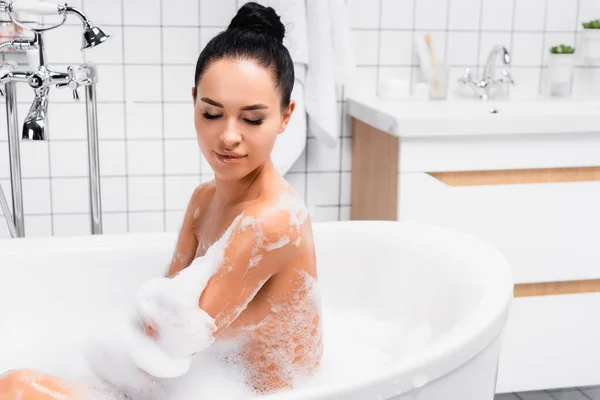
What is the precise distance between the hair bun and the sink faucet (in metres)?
1.68

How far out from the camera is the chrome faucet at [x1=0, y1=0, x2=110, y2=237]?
1.85 meters

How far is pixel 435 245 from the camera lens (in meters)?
2.00

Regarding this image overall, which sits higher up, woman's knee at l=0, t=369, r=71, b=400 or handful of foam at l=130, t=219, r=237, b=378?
handful of foam at l=130, t=219, r=237, b=378

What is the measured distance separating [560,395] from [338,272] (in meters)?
1.16

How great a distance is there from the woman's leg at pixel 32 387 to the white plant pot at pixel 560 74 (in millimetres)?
2327

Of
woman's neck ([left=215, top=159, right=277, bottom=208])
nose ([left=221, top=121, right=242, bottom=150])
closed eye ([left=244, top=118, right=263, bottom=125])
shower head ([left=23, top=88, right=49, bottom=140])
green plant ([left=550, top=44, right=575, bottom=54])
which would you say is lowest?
woman's neck ([left=215, top=159, right=277, bottom=208])

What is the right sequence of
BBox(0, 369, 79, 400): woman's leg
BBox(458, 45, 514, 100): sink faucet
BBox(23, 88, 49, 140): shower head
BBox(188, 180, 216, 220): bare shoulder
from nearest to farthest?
BBox(0, 369, 79, 400): woman's leg
BBox(188, 180, 216, 220): bare shoulder
BBox(23, 88, 49, 140): shower head
BBox(458, 45, 514, 100): sink faucet

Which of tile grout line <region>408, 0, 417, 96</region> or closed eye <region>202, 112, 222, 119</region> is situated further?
tile grout line <region>408, 0, 417, 96</region>

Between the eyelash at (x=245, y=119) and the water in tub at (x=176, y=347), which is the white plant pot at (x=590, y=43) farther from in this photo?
the eyelash at (x=245, y=119)

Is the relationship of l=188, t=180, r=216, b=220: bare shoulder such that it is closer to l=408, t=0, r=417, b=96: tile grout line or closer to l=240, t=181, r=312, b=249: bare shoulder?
l=240, t=181, r=312, b=249: bare shoulder

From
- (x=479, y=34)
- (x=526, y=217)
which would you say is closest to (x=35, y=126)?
(x=526, y=217)

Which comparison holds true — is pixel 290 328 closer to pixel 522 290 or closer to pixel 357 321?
pixel 357 321

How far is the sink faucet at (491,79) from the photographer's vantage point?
2.89m

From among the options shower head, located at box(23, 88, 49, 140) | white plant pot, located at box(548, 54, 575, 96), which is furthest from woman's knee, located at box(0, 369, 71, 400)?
white plant pot, located at box(548, 54, 575, 96)
